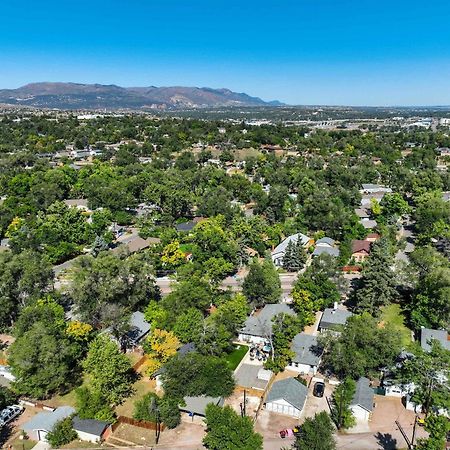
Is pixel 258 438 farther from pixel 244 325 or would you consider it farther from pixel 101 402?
pixel 244 325

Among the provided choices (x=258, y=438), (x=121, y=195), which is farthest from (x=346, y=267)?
(x=121, y=195)

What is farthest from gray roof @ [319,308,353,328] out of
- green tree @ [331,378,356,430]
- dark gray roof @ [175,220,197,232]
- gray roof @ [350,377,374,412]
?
dark gray roof @ [175,220,197,232]

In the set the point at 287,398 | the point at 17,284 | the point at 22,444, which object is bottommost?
the point at 22,444

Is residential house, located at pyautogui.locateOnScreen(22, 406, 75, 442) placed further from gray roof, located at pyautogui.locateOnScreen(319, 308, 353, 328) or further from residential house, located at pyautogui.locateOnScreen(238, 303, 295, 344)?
gray roof, located at pyautogui.locateOnScreen(319, 308, 353, 328)

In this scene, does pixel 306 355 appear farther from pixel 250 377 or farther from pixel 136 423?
pixel 136 423

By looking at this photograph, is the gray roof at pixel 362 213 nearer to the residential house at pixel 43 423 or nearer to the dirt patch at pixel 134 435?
the dirt patch at pixel 134 435

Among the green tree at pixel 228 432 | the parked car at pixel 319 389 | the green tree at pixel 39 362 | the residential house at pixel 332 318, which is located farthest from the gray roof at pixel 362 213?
the green tree at pixel 39 362

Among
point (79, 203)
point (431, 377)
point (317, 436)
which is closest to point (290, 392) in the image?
point (317, 436)
